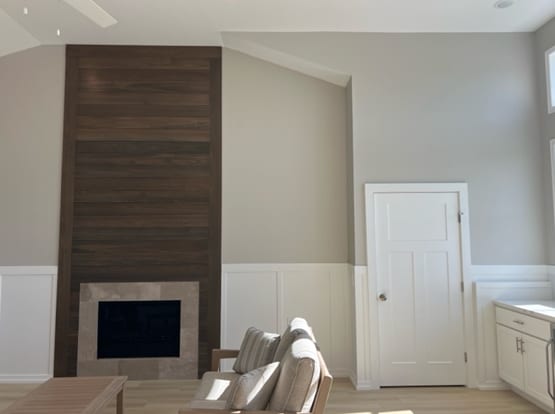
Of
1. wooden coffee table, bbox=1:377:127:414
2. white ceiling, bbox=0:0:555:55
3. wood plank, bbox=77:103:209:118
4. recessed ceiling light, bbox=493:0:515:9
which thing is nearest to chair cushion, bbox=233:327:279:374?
wooden coffee table, bbox=1:377:127:414

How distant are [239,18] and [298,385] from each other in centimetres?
356

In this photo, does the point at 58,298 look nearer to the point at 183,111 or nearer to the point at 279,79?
the point at 183,111

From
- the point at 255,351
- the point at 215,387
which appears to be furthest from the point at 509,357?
the point at 215,387

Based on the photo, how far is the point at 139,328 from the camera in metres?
4.63

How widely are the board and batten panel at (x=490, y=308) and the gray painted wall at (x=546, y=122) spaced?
362 mm

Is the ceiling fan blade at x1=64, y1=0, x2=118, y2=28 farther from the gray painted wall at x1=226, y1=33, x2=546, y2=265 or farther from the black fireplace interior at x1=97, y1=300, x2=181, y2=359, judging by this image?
the black fireplace interior at x1=97, y1=300, x2=181, y2=359

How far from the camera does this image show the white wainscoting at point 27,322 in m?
4.52

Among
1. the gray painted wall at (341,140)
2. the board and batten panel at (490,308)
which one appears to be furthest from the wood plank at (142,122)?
the board and batten panel at (490,308)

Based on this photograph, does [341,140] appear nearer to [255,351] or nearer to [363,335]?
[363,335]

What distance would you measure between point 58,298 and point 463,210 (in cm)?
442

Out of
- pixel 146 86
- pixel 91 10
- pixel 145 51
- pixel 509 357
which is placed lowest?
pixel 509 357

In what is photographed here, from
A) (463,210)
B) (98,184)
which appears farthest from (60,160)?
(463,210)

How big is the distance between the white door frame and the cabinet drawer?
0.92 ft

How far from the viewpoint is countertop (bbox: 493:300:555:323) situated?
3457mm
